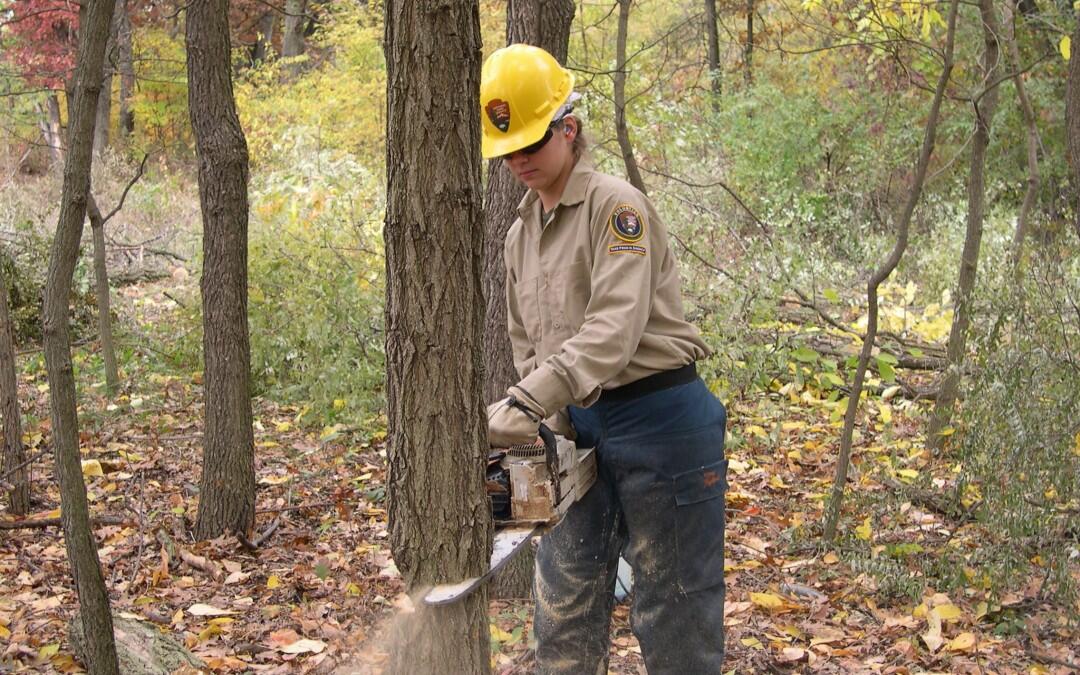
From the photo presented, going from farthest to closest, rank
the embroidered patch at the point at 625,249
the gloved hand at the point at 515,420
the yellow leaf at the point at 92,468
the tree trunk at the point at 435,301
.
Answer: the yellow leaf at the point at 92,468 < the embroidered patch at the point at 625,249 < the gloved hand at the point at 515,420 < the tree trunk at the point at 435,301

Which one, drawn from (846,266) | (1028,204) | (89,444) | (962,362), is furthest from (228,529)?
(846,266)

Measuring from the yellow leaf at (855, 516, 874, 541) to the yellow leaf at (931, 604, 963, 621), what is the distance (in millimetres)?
653

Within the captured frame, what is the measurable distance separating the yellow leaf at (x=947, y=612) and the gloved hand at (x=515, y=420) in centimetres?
260

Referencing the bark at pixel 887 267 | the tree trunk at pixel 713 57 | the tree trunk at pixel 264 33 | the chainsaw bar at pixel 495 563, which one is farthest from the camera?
the tree trunk at pixel 264 33

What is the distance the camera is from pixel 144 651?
3844 millimetres

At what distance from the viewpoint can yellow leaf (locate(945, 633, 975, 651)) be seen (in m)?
4.15

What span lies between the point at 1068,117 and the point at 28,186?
15799mm

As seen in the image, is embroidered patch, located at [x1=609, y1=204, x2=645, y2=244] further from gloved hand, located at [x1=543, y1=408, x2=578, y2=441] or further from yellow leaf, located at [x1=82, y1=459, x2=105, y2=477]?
yellow leaf, located at [x1=82, y1=459, x2=105, y2=477]

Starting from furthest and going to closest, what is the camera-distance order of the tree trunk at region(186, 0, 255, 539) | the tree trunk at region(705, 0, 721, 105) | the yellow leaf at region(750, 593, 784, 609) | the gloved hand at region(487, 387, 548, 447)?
the tree trunk at region(705, 0, 721, 105) < the tree trunk at region(186, 0, 255, 539) < the yellow leaf at region(750, 593, 784, 609) < the gloved hand at region(487, 387, 548, 447)

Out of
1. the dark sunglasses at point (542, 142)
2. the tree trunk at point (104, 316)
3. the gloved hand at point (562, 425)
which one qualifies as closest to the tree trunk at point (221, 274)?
the gloved hand at point (562, 425)

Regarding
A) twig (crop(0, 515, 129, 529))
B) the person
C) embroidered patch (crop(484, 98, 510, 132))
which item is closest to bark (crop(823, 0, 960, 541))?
the person

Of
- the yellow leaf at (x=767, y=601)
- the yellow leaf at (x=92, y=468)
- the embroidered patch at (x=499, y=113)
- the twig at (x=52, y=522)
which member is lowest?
A: the yellow leaf at (x=767, y=601)

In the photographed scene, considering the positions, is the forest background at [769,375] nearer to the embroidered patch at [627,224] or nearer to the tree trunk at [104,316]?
the tree trunk at [104,316]

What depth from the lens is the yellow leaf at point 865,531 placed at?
513 centimetres
